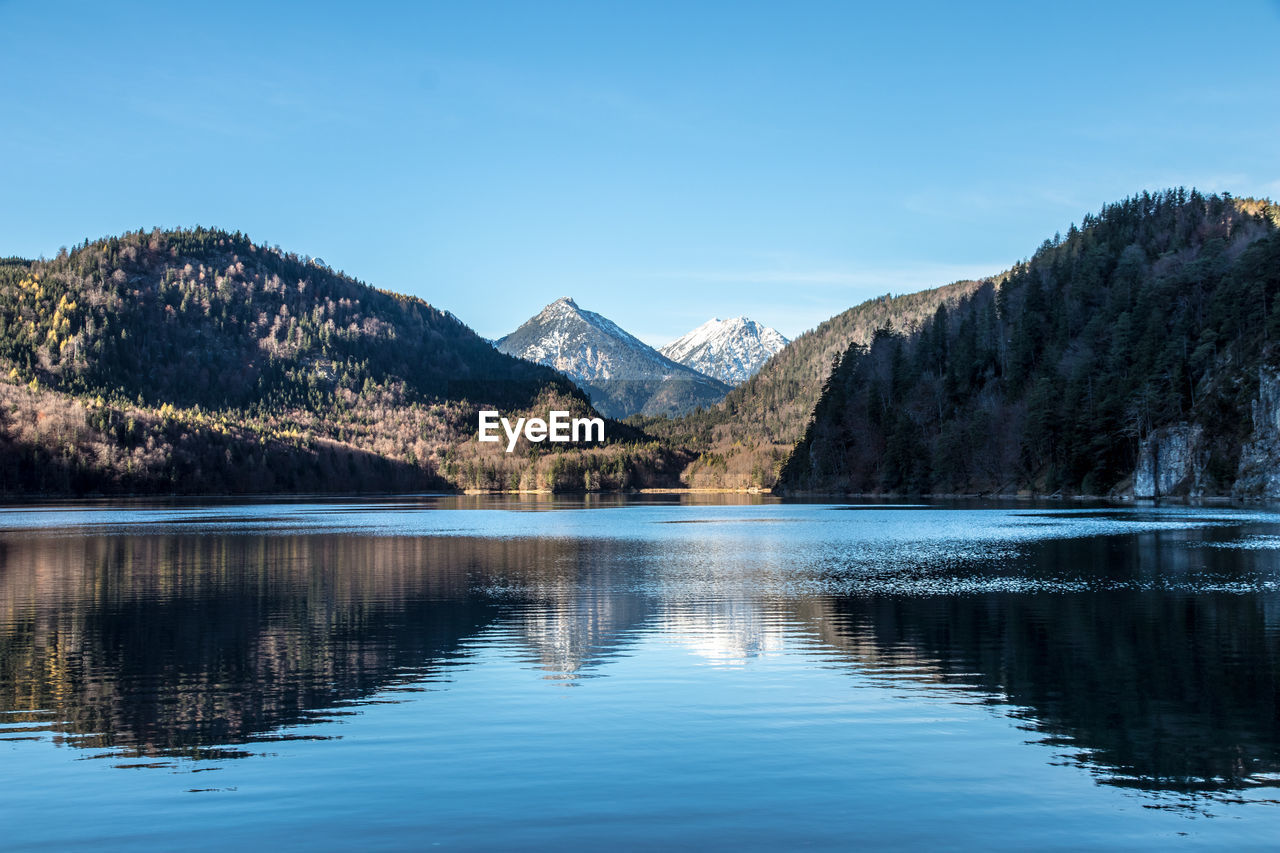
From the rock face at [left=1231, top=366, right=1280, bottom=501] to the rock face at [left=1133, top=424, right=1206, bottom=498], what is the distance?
30.4 feet

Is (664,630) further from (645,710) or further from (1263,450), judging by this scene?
(1263,450)

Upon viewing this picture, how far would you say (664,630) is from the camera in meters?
37.7

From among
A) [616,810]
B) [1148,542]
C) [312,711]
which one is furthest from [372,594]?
[1148,542]

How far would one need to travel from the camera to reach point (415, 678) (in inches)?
1139

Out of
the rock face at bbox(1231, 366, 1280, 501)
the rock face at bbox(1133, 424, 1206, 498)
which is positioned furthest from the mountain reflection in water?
the rock face at bbox(1133, 424, 1206, 498)

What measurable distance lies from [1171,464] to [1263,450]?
2000 centimetres

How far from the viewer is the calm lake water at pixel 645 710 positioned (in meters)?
16.8

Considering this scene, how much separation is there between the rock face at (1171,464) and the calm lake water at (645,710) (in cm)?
10282

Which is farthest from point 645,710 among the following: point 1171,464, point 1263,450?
point 1171,464

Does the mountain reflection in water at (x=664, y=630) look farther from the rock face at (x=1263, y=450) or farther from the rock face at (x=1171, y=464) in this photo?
the rock face at (x=1171, y=464)

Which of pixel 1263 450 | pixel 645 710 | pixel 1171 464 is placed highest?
pixel 1263 450

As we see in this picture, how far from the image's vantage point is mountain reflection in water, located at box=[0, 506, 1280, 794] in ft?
76.3

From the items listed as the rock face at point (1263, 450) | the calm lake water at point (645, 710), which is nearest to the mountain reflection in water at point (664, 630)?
the calm lake water at point (645, 710)

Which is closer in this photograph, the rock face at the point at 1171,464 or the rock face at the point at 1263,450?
the rock face at the point at 1263,450
